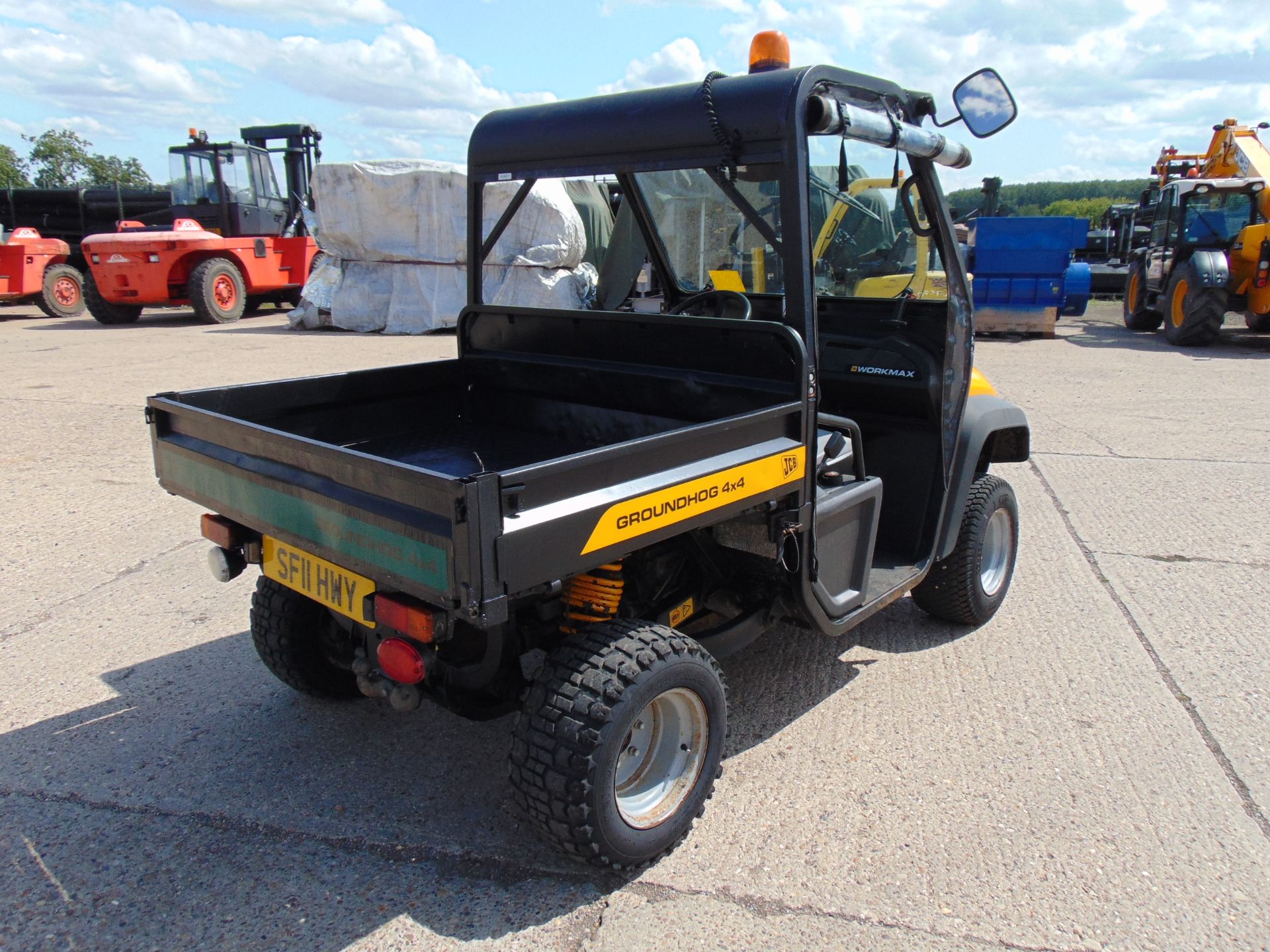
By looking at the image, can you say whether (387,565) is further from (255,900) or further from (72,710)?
(72,710)

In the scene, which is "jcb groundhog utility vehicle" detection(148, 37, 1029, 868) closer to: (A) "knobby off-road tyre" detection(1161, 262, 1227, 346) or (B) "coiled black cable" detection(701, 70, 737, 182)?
(B) "coiled black cable" detection(701, 70, 737, 182)

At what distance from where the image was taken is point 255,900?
97.0 inches

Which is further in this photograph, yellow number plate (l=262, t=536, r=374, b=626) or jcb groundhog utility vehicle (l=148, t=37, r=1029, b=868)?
yellow number plate (l=262, t=536, r=374, b=626)

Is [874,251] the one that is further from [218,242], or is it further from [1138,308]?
[218,242]

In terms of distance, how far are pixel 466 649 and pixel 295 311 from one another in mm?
14009

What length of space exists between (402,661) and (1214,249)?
1498 cm

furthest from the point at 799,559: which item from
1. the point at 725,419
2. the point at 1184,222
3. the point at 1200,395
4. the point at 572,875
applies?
the point at 1184,222

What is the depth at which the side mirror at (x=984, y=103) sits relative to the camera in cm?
315

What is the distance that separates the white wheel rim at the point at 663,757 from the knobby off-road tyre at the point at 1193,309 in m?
13.2

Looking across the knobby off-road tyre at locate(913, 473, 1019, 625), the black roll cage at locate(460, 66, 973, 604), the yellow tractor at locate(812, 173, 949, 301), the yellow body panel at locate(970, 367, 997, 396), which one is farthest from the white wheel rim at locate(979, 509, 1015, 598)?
the yellow tractor at locate(812, 173, 949, 301)

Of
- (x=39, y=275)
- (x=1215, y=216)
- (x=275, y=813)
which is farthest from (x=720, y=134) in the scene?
(x=39, y=275)

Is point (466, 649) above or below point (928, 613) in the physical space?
above

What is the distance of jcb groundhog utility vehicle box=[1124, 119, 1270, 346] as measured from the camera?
13.0m

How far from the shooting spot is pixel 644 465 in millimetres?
2404
